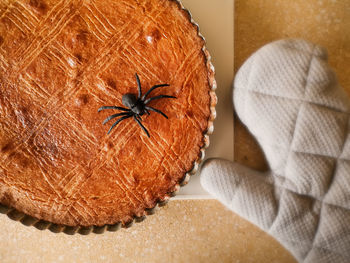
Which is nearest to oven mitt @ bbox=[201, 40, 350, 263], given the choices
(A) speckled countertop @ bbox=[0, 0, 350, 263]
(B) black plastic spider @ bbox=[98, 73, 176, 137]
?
(A) speckled countertop @ bbox=[0, 0, 350, 263]

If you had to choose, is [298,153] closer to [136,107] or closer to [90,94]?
[136,107]

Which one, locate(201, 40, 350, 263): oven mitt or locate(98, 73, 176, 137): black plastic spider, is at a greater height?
locate(98, 73, 176, 137): black plastic spider

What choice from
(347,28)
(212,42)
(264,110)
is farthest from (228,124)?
(347,28)

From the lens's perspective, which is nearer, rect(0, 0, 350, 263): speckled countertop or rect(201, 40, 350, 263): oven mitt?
rect(201, 40, 350, 263): oven mitt

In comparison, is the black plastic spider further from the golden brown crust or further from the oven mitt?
the oven mitt

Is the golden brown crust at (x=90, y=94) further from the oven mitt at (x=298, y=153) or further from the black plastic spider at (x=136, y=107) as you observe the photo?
the oven mitt at (x=298, y=153)

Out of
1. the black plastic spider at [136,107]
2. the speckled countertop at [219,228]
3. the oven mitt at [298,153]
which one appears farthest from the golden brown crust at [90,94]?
the speckled countertop at [219,228]
